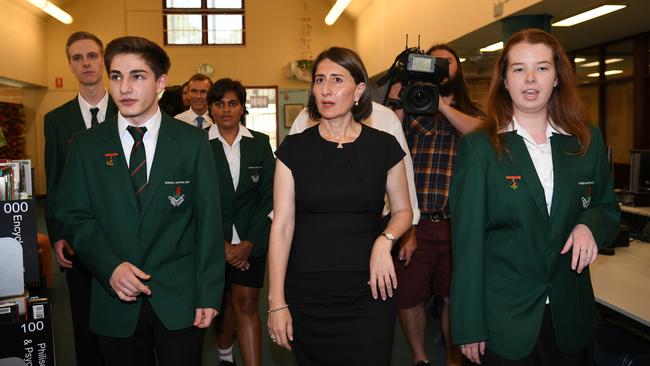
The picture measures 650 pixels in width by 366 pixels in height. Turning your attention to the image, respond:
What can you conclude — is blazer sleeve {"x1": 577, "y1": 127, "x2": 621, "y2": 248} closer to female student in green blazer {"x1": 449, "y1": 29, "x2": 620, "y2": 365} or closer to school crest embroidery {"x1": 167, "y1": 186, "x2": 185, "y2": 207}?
female student in green blazer {"x1": 449, "y1": 29, "x2": 620, "y2": 365}

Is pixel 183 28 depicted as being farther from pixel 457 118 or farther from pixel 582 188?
pixel 582 188

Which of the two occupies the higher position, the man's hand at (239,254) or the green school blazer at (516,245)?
the green school blazer at (516,245)

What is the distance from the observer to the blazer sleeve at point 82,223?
1.97m

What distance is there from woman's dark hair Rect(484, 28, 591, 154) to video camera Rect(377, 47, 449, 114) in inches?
35.7

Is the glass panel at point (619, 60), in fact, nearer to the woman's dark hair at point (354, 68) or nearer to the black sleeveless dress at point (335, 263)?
the woman's dark hair at point (354, 68)

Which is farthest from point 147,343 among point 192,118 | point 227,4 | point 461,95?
point 227,4

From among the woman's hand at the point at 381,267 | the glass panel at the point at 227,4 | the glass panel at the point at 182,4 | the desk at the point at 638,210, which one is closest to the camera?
the woman's hand at the point at 381,267

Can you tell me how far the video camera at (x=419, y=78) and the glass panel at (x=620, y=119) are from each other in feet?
22.6

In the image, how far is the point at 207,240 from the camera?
82.8 inches

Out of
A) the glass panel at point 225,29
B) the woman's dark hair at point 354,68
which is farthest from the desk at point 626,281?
the glass panel at point 225,29

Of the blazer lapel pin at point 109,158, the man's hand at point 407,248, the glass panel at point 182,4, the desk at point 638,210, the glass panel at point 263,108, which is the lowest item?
the man's hand at point 407,248

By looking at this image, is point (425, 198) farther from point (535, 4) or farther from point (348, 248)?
point (535, 4)

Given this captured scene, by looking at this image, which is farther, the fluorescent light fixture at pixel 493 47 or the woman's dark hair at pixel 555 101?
the fluorescent light fixture at pixel 493 47

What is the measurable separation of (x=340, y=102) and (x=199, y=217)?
0.64 meters
